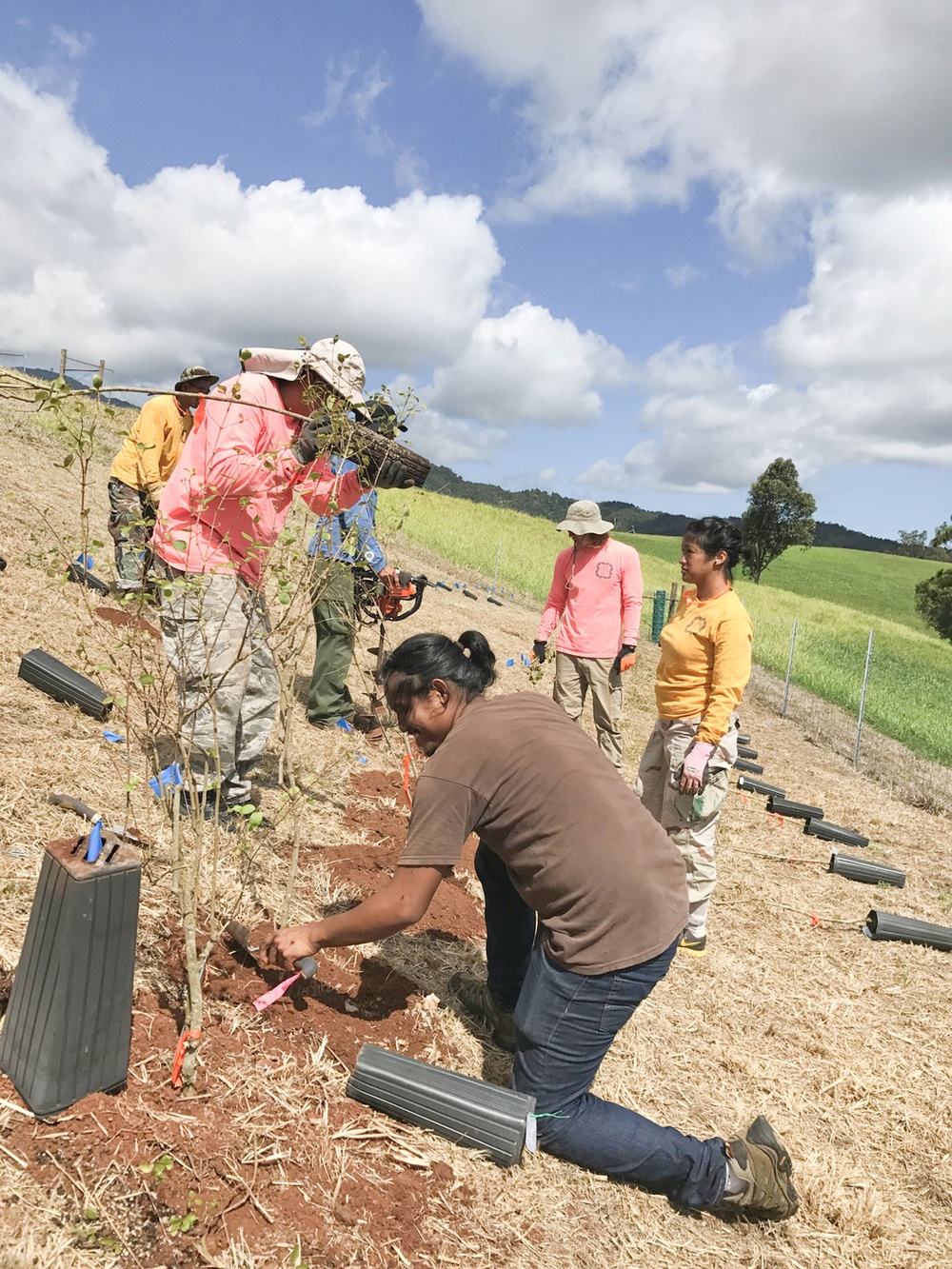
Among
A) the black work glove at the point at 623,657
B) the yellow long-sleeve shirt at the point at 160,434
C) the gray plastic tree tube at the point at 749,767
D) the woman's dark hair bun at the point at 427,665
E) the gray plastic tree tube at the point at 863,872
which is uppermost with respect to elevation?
the yellow long-sleeve shirt at the point at 160,434

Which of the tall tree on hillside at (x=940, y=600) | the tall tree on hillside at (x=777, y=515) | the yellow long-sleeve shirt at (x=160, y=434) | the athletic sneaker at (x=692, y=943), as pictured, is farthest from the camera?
the tall tree on hillside at (x=777, y=515)

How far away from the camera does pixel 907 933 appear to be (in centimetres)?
438

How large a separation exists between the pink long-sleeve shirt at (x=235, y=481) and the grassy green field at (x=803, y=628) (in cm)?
46

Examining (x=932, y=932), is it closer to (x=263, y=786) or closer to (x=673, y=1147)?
(x=673, y=1147)

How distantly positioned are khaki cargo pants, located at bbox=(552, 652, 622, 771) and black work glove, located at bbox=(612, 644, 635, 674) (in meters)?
0.04

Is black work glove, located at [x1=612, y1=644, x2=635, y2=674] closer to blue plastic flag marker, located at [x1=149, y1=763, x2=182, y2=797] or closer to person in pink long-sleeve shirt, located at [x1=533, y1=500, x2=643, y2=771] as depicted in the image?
person in pink long-sleeve shirt, located at [x1=533, y1=500, x2=643, y2=771]

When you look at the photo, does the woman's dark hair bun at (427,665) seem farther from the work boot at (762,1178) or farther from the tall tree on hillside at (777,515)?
the tall tree on hillside at (777,515)

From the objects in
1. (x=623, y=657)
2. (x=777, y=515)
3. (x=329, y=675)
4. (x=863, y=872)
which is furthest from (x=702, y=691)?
(x=777, y=515)

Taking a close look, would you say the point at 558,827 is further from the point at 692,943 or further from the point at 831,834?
the point at 831,834

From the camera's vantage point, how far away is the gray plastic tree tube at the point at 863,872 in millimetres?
5391

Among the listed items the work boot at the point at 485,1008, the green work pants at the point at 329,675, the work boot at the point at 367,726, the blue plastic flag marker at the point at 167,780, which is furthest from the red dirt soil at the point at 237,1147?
the work boot at the point at 367,726

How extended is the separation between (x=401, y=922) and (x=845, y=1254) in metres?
1.56

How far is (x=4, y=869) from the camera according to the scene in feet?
8.39

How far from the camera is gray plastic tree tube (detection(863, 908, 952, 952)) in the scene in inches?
172
